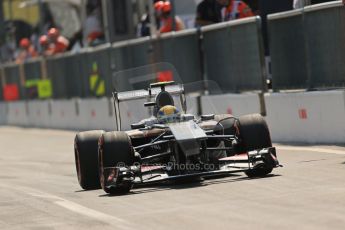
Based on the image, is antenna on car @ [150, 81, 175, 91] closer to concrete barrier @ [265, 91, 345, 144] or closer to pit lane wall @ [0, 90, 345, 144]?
pit lane wall @ [0, 90, 345, 144]

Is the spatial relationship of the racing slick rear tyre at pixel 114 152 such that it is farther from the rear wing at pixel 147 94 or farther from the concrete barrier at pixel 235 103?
the concrete barrier at pixel 235 103

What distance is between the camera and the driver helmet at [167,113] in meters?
12.5

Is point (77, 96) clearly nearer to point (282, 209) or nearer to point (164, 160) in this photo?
point (164, 160)

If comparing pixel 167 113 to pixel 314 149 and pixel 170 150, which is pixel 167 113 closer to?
pixel 170 150

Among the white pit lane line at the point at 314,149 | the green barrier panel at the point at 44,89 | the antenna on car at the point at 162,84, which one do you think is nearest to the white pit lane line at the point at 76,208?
the antenna on car at the point at 162,84

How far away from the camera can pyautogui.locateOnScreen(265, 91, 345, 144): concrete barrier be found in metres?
15.8

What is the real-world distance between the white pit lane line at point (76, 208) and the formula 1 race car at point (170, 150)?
0.56 meters

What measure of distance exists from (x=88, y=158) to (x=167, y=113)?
108 centimetres

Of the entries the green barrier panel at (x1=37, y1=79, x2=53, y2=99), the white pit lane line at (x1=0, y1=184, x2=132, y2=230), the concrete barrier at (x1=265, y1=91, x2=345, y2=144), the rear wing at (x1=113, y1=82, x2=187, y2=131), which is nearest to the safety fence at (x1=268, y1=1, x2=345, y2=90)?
the concrete barrier at (x1=265, y1=91, x2=345, y2=144)

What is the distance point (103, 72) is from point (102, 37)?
6.77 feet

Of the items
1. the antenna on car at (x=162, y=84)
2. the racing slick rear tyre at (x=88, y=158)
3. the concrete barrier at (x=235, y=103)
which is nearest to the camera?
the racing slick rear tyre at (x=88, y=158)

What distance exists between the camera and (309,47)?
1692 cm

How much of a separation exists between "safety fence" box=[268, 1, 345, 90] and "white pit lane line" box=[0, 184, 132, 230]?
5294 mm

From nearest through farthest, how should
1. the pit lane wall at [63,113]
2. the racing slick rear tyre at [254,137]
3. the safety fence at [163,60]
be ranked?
1. the racing slick rear tyre at [254,137]
2. the safety fence at [163,60]
3. the pit lane wall at [63,113]
